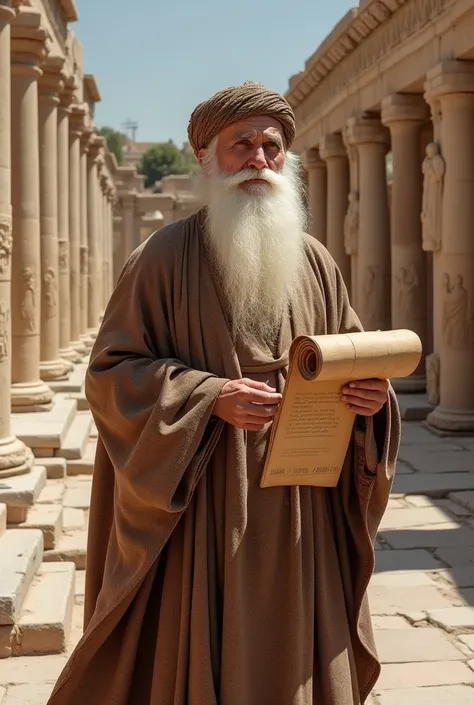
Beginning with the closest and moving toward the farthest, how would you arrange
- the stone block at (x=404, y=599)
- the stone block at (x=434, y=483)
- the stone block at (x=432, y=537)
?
the stone block at (x=404, y=599), the stone block at (x=432, y=537), the stone block at (x=434, y=483)

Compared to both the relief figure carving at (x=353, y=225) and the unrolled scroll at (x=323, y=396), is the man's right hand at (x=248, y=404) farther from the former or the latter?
the relief figure carving at (x=353, y=225)

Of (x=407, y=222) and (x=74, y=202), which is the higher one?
(x=74, y=202)

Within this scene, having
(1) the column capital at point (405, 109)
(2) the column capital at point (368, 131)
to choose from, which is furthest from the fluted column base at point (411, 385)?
(2) the column capital at point (368, 131)

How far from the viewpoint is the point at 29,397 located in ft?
34.8

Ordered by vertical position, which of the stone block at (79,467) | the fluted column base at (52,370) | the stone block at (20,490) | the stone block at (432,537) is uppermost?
the fluted column base at (52,370)

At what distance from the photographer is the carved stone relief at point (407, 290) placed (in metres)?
14.0

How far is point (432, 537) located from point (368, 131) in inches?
380

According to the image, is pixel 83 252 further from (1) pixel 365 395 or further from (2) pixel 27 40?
(1) pixel 365 395

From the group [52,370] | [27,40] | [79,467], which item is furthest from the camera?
[52,370]

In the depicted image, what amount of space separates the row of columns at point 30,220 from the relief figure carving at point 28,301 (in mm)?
10

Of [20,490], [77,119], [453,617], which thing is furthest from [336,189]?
[453,617]

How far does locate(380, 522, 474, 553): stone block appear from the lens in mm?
7676

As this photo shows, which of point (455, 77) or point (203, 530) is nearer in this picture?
point (203, 530)

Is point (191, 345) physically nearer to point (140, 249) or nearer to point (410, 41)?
point (140, 249)
